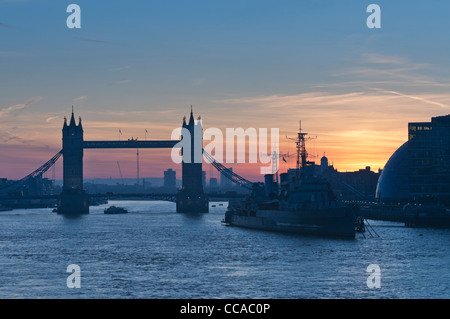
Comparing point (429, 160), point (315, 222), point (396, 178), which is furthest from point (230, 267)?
point (396, 178)

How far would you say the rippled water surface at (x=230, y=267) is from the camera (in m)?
38.2

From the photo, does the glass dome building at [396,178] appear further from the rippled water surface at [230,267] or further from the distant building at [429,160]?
the rippled water surface at [230,267]

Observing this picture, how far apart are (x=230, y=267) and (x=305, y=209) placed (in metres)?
31.7

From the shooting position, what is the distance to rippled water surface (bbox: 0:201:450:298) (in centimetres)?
3822

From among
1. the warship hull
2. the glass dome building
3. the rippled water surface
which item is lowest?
the rippled water surface

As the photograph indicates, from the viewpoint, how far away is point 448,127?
12912cm

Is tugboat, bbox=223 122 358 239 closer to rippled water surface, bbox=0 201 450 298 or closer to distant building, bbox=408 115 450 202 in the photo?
rippled water surface, bbox=0 201 450 298

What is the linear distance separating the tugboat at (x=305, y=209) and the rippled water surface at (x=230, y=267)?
3.38 m

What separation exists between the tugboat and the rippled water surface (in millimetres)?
3380

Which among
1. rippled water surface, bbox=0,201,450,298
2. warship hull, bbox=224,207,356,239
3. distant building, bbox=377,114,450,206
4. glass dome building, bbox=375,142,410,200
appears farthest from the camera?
glass dome building, bbox=375,142,410,200

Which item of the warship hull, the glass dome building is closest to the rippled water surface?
the warship hull
